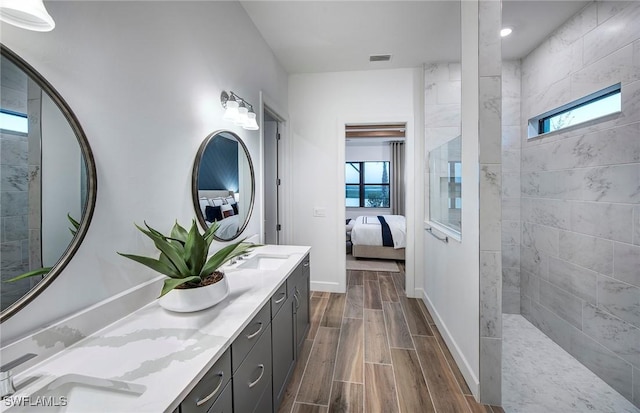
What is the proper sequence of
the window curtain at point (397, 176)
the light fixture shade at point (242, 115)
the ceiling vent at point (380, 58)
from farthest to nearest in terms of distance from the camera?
the window curtain at point (397, 176)
the ceiling vent at point (380, 58)
the light fixture shade at point (242, 115)

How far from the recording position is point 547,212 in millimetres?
2344

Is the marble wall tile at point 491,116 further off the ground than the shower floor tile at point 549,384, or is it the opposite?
the marble wall tile at point 491,116

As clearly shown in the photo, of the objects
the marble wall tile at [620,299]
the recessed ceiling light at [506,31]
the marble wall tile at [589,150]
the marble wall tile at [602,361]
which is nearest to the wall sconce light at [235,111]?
the recessed ceiling light at [506,31]

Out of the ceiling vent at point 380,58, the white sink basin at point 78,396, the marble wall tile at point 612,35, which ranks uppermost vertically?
the ceiling vent at point 380,58

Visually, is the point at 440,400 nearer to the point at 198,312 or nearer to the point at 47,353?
the point at 198,312

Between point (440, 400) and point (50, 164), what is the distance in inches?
86.5

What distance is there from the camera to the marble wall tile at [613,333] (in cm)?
161

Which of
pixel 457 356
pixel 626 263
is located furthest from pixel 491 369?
pixel 626 263

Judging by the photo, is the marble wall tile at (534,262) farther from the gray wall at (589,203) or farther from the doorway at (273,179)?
the doorway at (273,179)

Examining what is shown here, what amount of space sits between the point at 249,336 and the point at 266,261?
96cm

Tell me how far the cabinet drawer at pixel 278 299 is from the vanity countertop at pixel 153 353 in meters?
0.22

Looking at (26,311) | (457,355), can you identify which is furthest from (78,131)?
(457,355)

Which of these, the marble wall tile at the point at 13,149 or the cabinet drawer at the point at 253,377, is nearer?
the marble wall tile at the point at 13,149

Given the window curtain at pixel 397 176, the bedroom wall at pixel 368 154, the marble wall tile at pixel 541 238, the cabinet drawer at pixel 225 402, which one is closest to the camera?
the cabinet drawer at pixel 225 402
